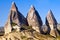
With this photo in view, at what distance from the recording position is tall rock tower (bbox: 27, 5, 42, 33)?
10512cm

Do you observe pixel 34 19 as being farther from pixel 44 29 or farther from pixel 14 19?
pixel 14 19

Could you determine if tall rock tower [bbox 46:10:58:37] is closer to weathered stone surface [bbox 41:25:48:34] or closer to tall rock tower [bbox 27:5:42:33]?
weathered stone surface [bbox 41:25:48:34]

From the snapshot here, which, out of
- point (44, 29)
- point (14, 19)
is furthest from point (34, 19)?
point (14, 19)

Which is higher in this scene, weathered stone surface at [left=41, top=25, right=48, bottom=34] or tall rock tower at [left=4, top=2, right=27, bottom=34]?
tall rock tower at [left=4, top=2, right=27, bottom=34]

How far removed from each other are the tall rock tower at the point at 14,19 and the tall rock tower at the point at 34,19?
2368mm

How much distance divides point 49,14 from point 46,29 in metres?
6.62

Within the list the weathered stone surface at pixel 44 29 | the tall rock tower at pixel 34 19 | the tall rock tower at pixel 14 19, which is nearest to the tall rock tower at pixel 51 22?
the weathered stone surface at pixel 44 29

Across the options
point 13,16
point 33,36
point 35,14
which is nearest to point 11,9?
point 13,16

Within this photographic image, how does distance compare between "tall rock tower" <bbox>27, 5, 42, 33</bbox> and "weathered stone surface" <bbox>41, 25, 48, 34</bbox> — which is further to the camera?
"weathered stone surface" <bbox>41, 25, 48, 34</bbox>

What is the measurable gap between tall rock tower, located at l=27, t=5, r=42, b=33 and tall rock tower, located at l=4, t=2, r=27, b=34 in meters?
2.37

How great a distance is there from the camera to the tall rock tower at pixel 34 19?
10512 centimetres

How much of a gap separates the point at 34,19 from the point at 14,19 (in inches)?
321

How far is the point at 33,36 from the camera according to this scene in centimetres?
9644

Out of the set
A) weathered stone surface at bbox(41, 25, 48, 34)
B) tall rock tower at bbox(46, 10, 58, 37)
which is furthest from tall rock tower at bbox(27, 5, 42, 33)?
tall rock tower at bbox(46, 10, 58, 37)
